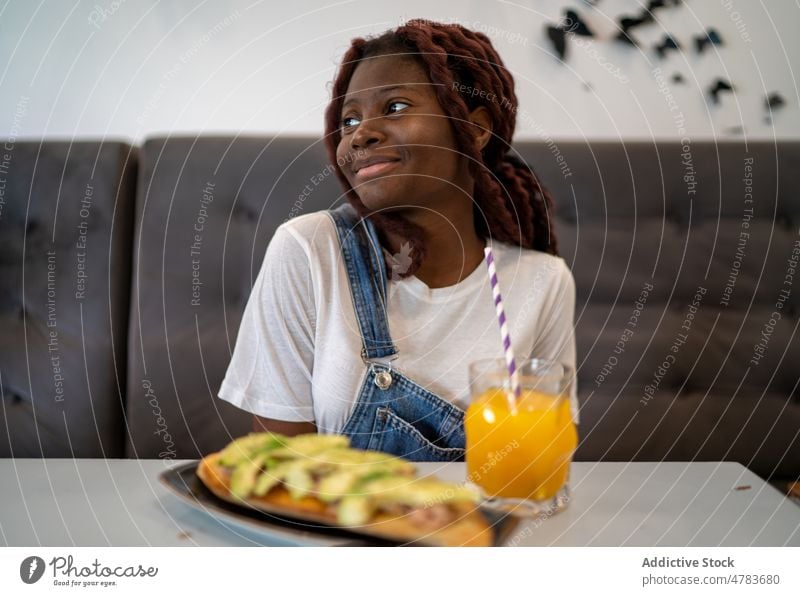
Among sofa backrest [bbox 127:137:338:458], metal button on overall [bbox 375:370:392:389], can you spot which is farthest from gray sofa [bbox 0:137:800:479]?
metal button on overall [bbox 375:370:392:389]

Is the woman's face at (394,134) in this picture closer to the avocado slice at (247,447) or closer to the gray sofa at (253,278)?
the gray sofa at (253,278)

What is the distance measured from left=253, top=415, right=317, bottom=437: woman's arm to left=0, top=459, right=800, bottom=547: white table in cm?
10

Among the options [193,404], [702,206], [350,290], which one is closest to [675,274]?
[702,206]

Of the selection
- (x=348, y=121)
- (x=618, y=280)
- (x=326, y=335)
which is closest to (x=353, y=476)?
(x=326, y=335)

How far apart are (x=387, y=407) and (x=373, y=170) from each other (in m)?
0.17

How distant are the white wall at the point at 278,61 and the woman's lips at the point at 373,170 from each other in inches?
1.8

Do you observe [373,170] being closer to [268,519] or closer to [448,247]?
[448,247]

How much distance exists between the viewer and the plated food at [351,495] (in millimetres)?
361

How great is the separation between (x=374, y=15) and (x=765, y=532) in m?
0.41

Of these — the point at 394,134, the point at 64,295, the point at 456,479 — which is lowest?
the point at 456,479

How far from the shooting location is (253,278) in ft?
1.91

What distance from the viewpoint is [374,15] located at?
1.49 feet

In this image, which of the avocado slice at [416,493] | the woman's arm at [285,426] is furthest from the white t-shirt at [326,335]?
the avocado slice at [416,493]

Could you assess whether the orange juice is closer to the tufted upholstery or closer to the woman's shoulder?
the woman's shoulder
